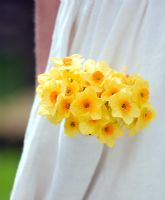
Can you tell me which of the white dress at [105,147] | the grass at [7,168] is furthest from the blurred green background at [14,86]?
the white dress at [105,147]

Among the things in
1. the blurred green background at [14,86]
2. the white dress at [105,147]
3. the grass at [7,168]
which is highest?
the white dress at [105,147]

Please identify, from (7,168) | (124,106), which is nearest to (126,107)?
(124,106)

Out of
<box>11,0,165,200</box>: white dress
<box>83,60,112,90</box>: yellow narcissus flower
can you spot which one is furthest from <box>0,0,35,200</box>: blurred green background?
<box>83,60,112,90</box>: yellow narcissus flower

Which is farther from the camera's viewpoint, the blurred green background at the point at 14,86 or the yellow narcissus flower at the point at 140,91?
the blurred green background at the point at 14,86

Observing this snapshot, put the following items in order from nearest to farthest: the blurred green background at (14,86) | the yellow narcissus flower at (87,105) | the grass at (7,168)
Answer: the yellow narcissus flower at (87,105)
the grass at (7,168)
the blurred green background at (14,86)

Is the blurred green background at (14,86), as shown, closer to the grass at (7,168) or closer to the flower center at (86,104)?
the grass at (7,168)

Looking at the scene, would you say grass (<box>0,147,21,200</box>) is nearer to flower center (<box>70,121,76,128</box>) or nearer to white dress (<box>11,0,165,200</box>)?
white dress (<box>11,0,165,200</box>)

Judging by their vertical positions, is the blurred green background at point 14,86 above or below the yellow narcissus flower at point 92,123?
below
